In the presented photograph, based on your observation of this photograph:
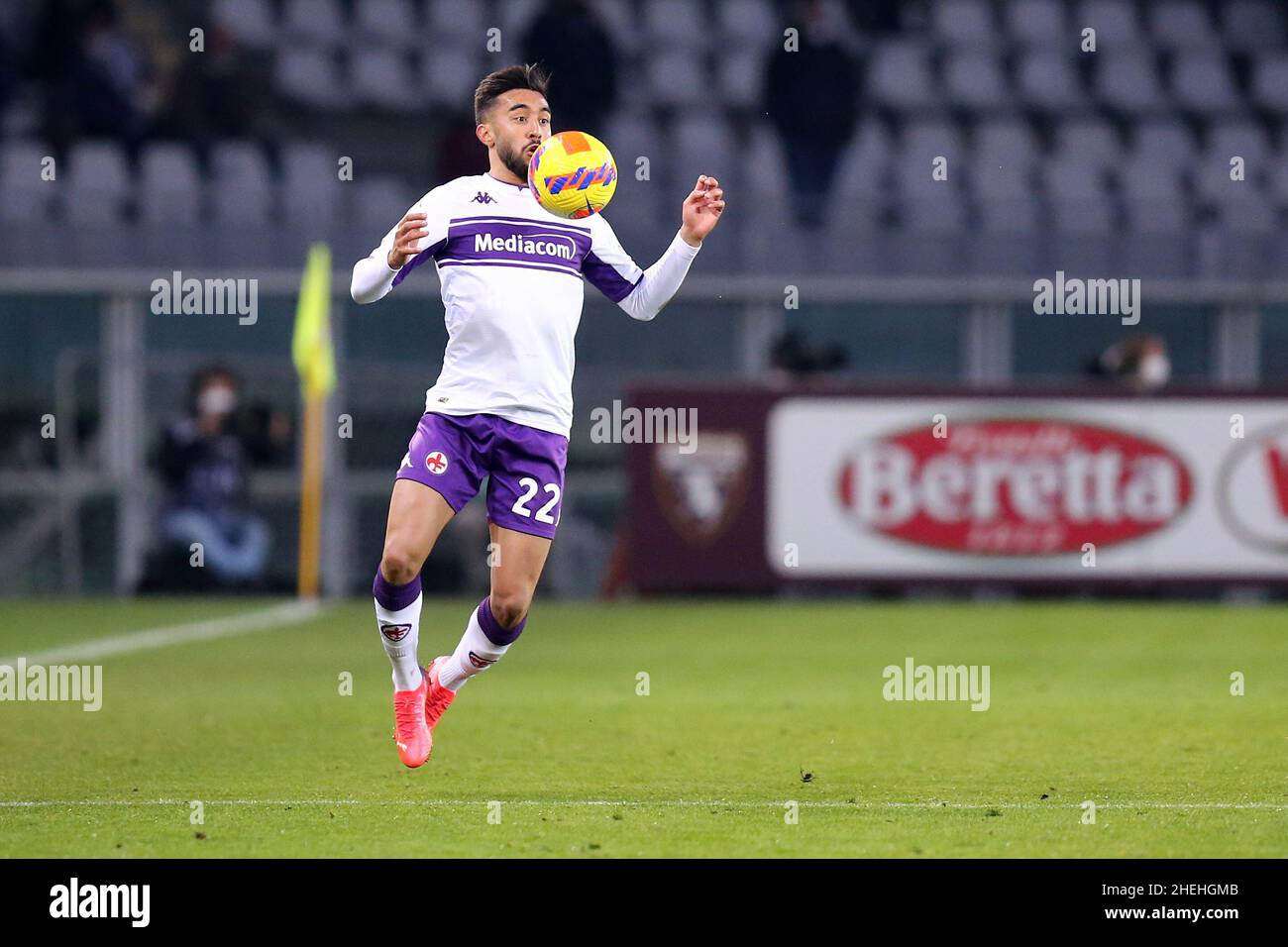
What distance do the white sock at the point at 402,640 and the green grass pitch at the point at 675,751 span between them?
0.33 metres

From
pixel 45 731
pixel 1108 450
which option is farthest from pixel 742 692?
pixel 1108 450

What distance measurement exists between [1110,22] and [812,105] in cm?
451

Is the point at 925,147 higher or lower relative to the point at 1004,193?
higher

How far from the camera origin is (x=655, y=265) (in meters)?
7.37

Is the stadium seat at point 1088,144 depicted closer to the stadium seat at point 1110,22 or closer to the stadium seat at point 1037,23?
the stadium seat at point 1037,23

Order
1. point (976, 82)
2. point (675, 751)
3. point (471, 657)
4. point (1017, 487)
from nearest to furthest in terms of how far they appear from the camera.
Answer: point (471, 657) < point (675, 751) < point (1017, 487) < point (976, 82)

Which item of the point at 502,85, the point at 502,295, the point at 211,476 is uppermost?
the point at 502,85

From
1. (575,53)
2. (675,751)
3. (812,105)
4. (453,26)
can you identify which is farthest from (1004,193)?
(675,751)

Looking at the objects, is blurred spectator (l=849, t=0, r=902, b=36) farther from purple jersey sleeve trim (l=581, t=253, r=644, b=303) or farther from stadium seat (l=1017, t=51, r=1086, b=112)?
purple jersey sleeve trim (l=581, t=253, r=644, b=303)

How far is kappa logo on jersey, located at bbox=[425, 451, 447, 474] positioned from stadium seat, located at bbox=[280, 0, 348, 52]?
1431 cm

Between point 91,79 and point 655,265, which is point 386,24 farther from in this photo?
point 655,265

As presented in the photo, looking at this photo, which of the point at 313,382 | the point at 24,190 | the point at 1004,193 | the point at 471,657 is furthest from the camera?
the point at 1004,193

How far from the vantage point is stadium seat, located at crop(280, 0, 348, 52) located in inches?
811
